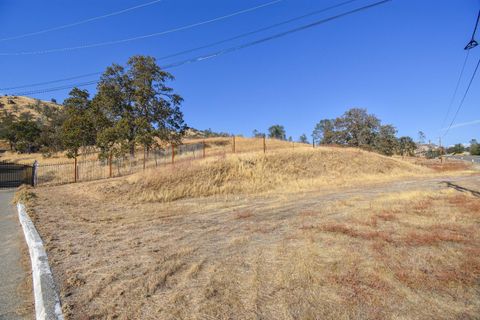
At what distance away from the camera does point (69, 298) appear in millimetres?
3588

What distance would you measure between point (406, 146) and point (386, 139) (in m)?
20.9

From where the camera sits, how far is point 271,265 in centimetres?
474

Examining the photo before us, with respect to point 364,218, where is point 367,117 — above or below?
above

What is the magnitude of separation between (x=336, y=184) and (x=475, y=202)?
9286 mm

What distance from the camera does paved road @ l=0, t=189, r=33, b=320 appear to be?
3.51 m

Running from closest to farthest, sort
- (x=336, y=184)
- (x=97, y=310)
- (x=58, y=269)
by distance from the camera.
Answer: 1. (x=97, y=310)
2. (x=58, y=269)
3. (x=336, y=184)

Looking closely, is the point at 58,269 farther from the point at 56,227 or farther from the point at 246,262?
the point at 56,227

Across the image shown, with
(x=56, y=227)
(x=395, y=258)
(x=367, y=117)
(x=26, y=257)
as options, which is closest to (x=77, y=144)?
(x=56, y=227)

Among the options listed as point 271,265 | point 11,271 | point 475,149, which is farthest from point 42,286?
point 475,149

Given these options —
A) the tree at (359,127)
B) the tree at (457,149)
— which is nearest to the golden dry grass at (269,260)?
the tree at (359,127)

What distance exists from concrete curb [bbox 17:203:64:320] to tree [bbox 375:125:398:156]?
65.6 m

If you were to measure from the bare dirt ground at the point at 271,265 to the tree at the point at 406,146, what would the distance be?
7972 centimetres

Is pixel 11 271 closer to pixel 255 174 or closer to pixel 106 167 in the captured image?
pixel 255 174

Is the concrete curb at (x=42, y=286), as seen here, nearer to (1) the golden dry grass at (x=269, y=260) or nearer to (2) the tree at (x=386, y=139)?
(1) the golden dry grass at (x=269, y=260)
